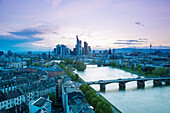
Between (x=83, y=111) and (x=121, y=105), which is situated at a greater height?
(x=83, y=111)

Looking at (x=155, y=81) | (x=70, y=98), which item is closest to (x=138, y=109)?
(x=70, y=98)

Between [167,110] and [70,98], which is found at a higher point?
[70,98]

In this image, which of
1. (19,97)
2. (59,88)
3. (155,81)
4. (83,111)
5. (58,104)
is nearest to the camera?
(83,111)

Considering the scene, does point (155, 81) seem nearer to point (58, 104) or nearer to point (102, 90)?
point (102, 90)

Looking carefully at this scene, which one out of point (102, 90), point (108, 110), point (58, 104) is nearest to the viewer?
point (108, 110)

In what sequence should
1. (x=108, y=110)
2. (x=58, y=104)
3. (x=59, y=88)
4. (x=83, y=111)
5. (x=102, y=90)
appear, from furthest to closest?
1. (x=102, y=90)
2. (x=59, y=88)
3. (x=58, y=104)
4. (x=108, y=110)
5. (x=83, y=111)

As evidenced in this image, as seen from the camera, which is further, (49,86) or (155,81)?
(155,81)

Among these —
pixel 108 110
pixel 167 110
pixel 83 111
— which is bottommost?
pixel 167 110

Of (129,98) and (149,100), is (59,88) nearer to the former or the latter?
(129,98)

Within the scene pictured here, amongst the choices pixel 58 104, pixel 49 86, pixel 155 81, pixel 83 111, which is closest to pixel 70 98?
pixel 83 111
